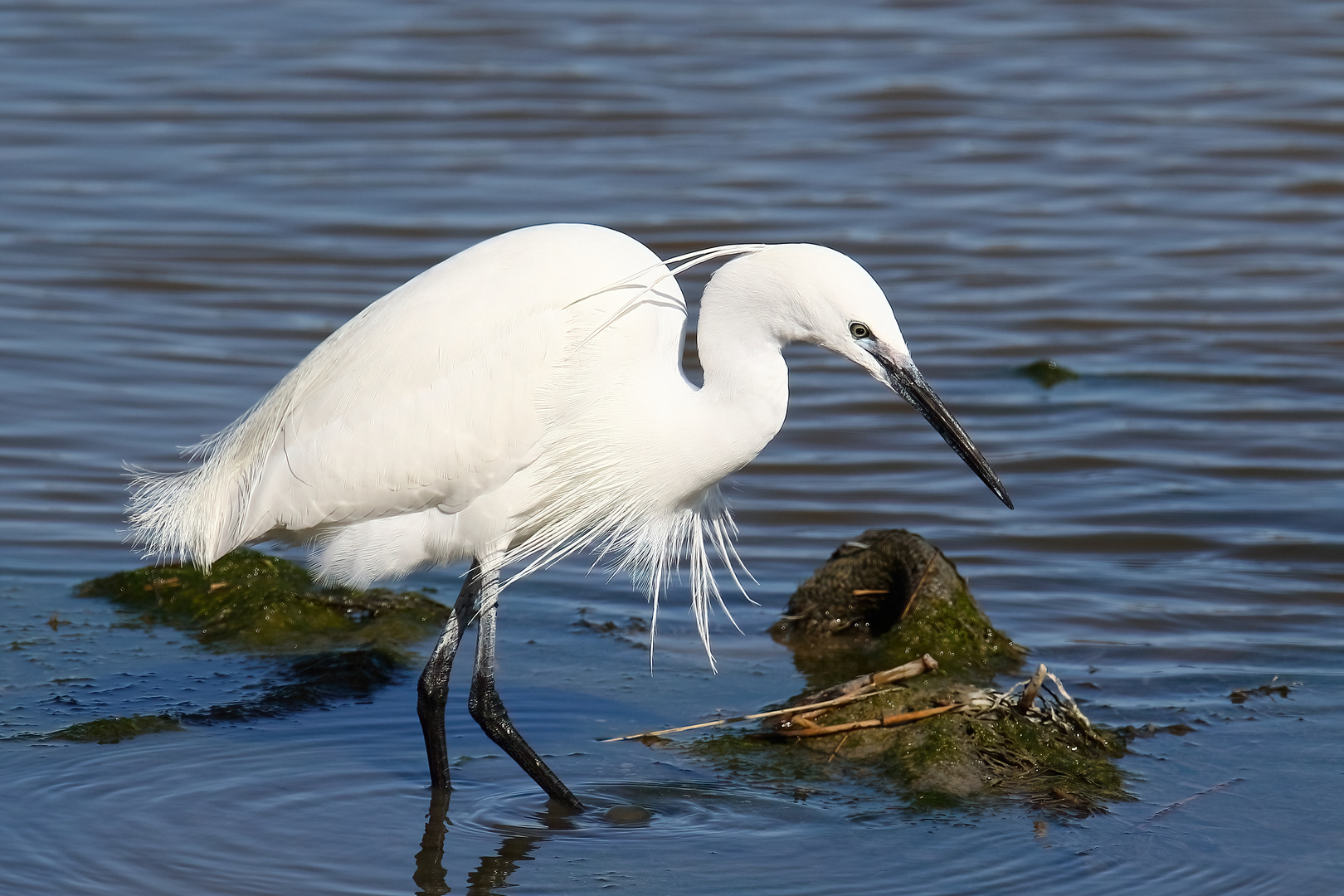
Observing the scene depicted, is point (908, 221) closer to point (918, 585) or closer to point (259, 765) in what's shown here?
point (918, 585)

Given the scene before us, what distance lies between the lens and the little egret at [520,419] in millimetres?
4547

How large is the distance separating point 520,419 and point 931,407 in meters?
1.19

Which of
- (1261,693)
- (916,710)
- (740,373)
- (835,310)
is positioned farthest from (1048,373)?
(835,310)

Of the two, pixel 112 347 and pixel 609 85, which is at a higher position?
pixel 609 85

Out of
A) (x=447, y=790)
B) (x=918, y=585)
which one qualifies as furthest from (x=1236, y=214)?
(x=447, y=790)

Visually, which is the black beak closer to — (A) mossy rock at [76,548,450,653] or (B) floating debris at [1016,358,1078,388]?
(A) mossy rock at [76,548,450,653]

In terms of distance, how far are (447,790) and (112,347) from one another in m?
4.78

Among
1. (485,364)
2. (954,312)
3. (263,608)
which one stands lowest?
(263,608)

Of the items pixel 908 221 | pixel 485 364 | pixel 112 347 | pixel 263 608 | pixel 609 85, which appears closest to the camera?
pixel 485 364

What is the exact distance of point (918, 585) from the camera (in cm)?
563

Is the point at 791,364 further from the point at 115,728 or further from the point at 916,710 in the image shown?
the point at 115,728

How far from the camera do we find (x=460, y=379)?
4777mm

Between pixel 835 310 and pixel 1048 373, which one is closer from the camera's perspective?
pixel 835 310

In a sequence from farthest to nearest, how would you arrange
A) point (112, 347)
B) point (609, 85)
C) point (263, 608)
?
point (609, 85) < point (112, 347) < point (263, 608)
